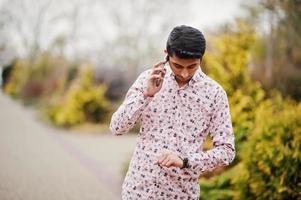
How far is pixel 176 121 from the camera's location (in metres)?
2.65

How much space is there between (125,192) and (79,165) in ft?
24.8

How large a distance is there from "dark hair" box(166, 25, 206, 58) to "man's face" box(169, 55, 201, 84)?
0.03m

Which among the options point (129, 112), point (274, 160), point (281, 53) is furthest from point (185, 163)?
point (281, 53)

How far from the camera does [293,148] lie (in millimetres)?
5273

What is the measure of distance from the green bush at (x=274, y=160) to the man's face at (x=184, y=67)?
2.88 m

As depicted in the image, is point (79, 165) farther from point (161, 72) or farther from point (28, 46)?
point (28, 46)

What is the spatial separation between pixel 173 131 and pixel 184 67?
1.24 feet

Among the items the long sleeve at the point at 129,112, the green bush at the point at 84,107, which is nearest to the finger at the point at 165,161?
the long sleeve at the point at 129,112

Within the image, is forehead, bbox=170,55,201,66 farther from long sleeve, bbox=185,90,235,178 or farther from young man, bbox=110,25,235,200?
long sleeve, bbox=185,90,235,178

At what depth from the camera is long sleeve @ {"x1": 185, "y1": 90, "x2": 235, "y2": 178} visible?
2.58 meters

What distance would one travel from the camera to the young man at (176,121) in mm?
2592

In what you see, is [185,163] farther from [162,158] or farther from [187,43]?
[187,43]

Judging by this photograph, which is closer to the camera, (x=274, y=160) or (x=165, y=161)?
(x=165, y=161)

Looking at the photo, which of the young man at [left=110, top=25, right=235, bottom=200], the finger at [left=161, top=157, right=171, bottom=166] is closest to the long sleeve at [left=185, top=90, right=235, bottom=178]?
Result: the young man at [left=110, top=25, right=235, bottom=200]
